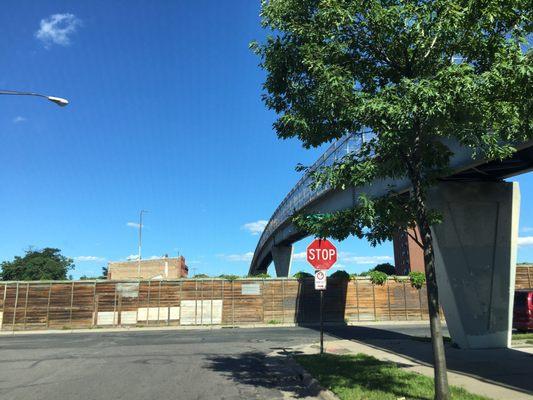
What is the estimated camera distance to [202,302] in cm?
3109

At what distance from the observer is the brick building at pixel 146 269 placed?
8894 centimetres

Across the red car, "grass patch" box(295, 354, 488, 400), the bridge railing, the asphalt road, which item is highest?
the bridge railing

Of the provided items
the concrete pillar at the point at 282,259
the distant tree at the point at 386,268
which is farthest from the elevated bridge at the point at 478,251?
the concrete pillar at the point at 282,259

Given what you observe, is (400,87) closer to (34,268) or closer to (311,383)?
(311,383)

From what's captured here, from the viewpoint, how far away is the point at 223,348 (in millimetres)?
16094

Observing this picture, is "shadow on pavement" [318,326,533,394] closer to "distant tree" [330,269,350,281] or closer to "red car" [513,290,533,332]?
"red car" [513,290,533,332]

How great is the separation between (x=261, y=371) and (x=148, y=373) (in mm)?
2591

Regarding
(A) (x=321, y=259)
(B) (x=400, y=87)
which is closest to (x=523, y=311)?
(A) (x=321, y=259)

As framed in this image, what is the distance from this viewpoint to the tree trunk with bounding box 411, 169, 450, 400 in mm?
6648

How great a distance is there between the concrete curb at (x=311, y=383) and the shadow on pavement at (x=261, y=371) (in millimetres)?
62

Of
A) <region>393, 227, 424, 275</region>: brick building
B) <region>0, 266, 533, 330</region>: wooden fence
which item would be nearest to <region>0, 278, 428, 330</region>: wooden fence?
<region>0, 266, 533, 330</region>: wooden fence

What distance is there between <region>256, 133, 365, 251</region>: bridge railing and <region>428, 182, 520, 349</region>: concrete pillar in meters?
3.58

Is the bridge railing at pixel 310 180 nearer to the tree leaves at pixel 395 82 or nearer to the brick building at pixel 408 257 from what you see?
the tree leaves at pixel 395 82

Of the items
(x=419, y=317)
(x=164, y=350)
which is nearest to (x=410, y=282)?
(x=419, y=317)
